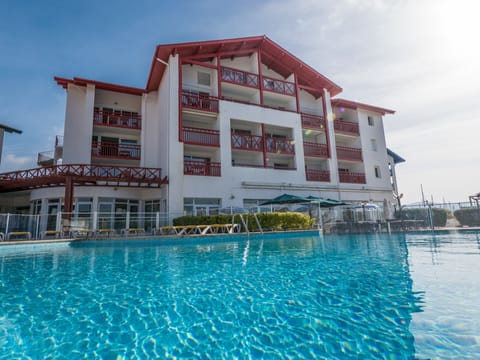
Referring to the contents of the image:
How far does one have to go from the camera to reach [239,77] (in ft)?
69.0

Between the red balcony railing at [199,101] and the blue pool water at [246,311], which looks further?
the red balcony railing at [199,101]

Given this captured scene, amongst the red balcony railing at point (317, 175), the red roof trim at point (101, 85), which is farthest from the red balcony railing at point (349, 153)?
the red roof trim at point (101, 85)

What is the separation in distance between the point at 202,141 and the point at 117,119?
6752 mm

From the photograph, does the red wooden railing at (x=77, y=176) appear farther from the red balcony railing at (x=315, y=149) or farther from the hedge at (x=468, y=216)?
the hedge at (x=468, y=216)

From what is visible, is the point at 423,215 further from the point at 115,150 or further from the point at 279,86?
the point at 115,150

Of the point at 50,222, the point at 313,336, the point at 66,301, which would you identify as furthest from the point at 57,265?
the point at 50,222

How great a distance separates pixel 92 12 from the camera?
11.7 meters

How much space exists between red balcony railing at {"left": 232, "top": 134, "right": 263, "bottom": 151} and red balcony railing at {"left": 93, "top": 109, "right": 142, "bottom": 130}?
7435 mm

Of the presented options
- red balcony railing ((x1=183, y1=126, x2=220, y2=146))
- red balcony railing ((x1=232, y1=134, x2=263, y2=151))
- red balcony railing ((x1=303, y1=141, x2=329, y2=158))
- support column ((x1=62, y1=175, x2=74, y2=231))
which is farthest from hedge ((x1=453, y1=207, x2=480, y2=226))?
support column ((x1=62, y1=175, x2=74, y2=231))

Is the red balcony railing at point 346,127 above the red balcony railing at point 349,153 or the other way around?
above

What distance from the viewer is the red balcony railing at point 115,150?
60.3ft

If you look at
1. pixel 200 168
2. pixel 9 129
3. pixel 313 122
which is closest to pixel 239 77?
pixel 313 122

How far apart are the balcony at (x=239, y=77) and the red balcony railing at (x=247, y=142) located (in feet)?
14.4

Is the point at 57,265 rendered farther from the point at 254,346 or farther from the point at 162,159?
the point at 162,159
